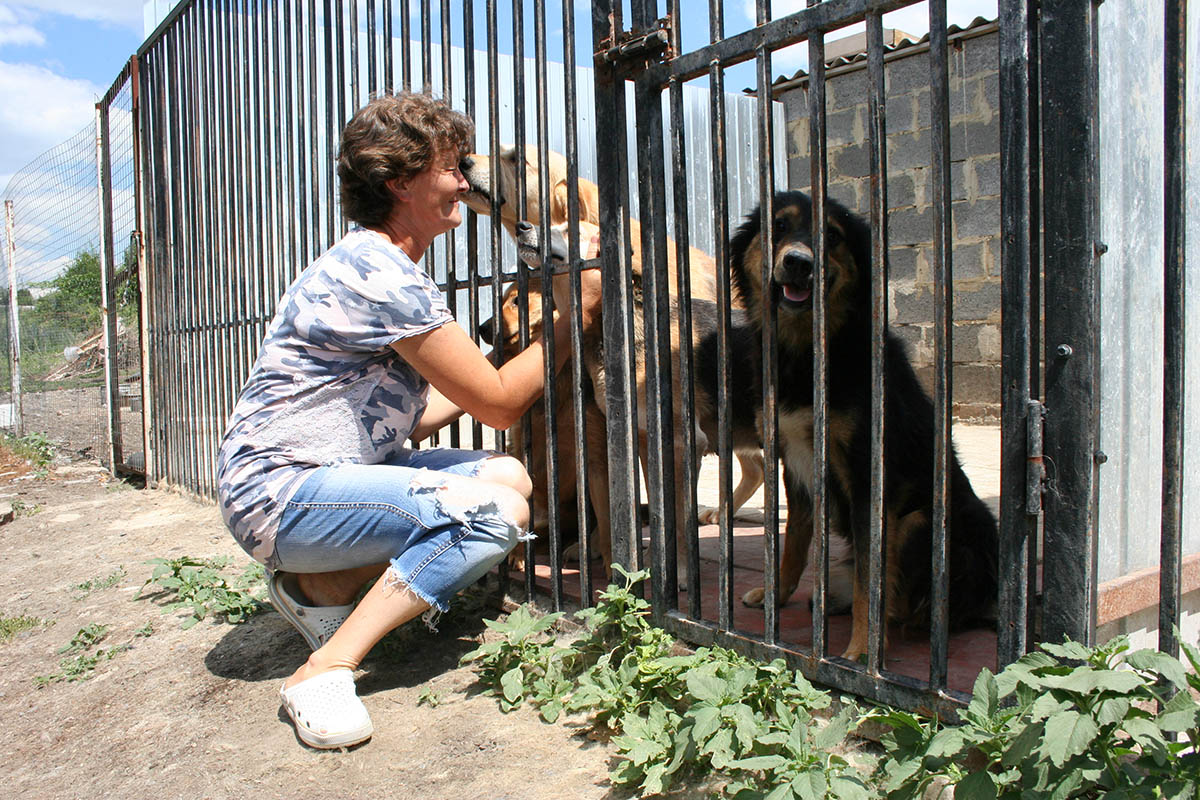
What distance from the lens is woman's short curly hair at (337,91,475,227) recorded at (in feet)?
8.66

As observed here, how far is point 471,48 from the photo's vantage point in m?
3.24

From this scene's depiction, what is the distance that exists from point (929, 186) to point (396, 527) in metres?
6.99

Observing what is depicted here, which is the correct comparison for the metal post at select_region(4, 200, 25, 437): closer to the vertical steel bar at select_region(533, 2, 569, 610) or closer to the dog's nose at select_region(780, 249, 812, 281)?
the vertical steel bar at select_region(533, 2, 569, 610)

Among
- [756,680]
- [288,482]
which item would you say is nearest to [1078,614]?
[756,680]

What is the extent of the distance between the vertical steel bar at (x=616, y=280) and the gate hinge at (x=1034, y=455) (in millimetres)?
1233

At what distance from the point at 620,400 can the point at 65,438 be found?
986 cm

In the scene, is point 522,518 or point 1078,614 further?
point 522,518

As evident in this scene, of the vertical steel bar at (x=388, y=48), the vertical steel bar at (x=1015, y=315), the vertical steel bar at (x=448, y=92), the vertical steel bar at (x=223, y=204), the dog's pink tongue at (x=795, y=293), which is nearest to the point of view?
the vertical steel bar at (x=1015, y=315)

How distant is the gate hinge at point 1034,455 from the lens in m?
1.75

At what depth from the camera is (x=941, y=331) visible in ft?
6.24

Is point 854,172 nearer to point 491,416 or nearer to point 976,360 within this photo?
point 976,360

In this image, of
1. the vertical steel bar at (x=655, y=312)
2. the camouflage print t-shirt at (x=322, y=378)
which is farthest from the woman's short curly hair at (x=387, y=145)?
the vertical steel bar at (x=655, y=312)

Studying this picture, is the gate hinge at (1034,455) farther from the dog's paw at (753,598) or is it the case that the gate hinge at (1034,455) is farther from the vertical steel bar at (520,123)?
the vertical steel bar at (520,123)

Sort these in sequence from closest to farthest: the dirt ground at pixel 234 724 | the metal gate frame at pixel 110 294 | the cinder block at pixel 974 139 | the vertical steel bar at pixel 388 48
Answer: the dirt ground at pixel 234 724, the vertical steel bar at pixel 388 48, the metal gate frame at pixel 110 294, the cinder block at pixel 974 139
